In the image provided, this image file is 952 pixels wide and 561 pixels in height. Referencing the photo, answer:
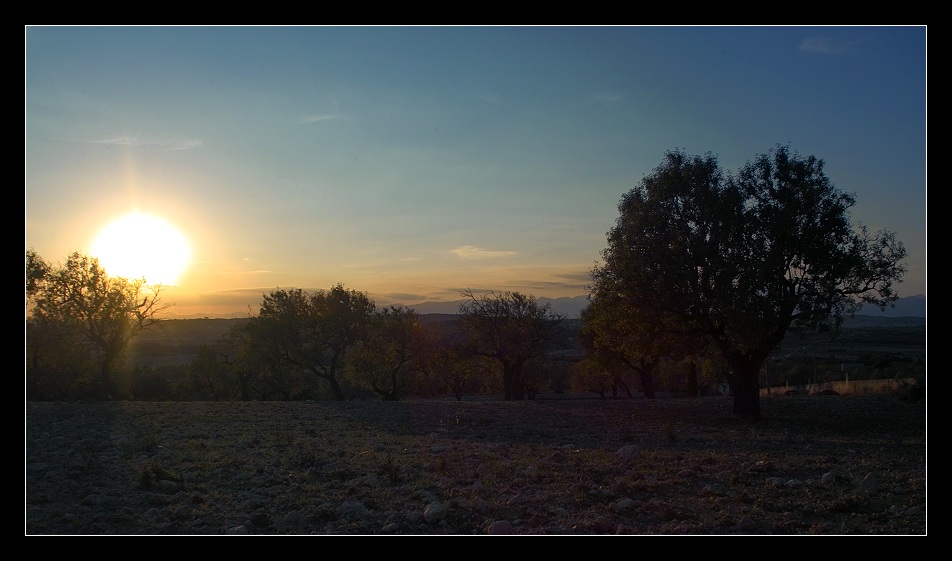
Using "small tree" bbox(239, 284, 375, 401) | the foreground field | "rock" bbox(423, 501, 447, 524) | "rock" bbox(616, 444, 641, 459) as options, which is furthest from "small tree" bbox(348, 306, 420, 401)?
"rock" bbox(423, 501, 447, 524)

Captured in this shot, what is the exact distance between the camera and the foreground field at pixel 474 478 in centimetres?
804

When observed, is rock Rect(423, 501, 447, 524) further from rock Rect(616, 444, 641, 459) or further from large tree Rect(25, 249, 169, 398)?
large tree Rect(25, 249, 169, 398)

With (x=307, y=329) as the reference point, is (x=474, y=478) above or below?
below

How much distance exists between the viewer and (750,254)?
17.2m

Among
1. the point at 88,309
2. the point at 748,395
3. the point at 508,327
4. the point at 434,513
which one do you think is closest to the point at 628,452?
the point at 434,513

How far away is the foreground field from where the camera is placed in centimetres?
804

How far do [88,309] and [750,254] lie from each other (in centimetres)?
3117

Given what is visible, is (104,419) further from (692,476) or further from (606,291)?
(692,476)

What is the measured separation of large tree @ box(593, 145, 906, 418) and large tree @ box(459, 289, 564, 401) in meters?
16.4

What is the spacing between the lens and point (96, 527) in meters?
8.00

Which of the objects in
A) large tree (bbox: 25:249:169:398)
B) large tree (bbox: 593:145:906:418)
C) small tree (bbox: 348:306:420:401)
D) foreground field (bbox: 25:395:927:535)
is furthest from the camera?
small tree (bbox: 348:306:420:401)

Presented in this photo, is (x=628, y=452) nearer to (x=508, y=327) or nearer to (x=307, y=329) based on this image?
(x=508, y=327)

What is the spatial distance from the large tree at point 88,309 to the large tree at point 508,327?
16796 mm

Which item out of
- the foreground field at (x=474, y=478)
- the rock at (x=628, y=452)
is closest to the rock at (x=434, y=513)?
the foreground field at (x=474, y=478)
